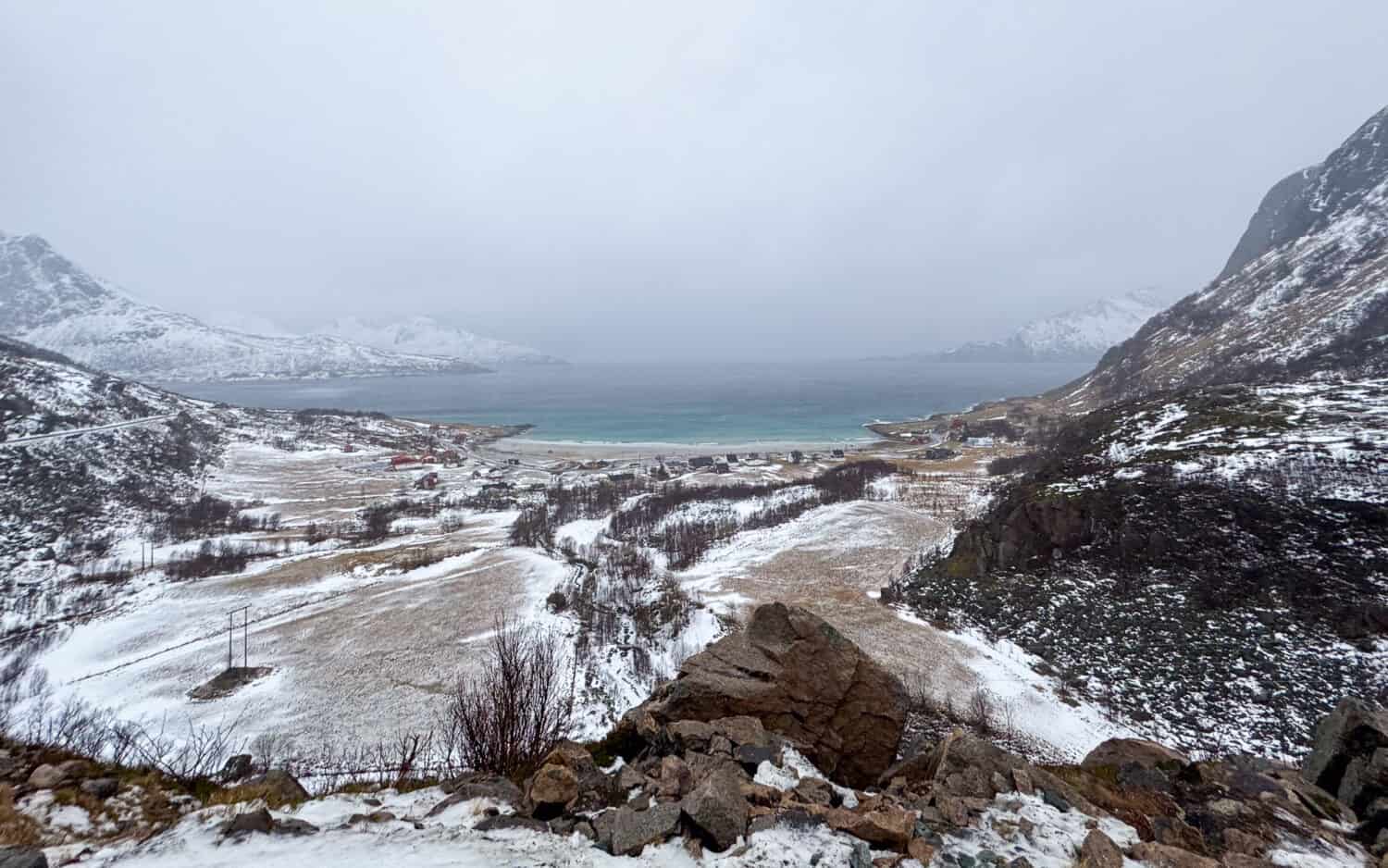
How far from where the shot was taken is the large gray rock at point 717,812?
5676 mm

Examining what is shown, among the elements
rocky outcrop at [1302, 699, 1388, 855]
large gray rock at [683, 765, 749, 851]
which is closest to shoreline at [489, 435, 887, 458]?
rocky outcrop at [1302, 699, 1388, 855]

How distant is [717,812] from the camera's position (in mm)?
5793

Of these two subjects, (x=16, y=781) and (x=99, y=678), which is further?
(x=99, y=678)

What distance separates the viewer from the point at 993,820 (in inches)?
261

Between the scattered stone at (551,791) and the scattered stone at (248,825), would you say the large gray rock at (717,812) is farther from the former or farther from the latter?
the scattered stone at (248,825)

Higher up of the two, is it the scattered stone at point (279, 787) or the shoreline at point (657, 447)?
the scattered stone at point (279, 787)

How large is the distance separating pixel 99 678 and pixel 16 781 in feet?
96.3

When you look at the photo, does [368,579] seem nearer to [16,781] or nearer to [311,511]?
[311,511]

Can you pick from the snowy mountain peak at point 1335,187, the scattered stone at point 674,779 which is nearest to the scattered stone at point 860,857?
the scattered stone at point 674,779

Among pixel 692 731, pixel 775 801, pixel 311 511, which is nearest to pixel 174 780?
pixel 692 731

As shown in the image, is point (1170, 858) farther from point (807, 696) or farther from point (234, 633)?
point (234, 633)

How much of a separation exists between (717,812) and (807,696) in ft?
18.0

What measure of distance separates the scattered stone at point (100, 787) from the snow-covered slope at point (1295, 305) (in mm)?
84029

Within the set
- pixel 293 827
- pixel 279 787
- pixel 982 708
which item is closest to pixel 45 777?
pixel 279 787
